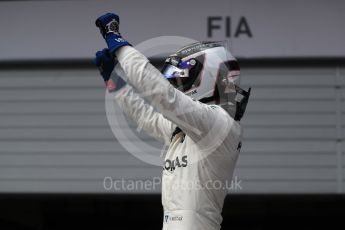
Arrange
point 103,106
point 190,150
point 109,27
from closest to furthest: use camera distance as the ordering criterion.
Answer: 1. point 109,27
2. point 190,150
3. point 103,106

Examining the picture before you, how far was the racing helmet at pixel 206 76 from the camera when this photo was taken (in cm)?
296

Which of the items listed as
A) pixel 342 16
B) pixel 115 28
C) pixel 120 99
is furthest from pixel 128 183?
pixel 115 28

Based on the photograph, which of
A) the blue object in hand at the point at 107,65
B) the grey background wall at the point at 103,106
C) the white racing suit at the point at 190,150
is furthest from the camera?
the grey background wall at the point at 103,106

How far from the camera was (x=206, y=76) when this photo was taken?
2.96 meters

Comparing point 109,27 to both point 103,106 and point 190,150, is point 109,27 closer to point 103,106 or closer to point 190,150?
point 190,150

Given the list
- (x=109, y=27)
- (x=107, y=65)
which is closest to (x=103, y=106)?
(x=107, y=65)

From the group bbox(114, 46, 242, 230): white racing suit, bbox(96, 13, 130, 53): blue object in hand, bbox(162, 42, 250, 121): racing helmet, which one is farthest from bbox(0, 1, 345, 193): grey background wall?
bbox(96, 13, 130, 53): blue object in hand

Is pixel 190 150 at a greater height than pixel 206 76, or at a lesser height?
lesser

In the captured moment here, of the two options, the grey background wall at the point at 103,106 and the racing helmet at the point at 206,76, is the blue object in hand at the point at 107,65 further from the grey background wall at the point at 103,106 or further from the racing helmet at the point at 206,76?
the grey background wall at the point at 103,106

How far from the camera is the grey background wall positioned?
234 inches

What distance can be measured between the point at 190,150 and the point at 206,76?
1.05 feet

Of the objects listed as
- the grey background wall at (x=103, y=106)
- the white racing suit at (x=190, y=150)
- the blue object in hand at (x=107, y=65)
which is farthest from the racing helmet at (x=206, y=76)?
the grey background wall at (x=103, y=106)

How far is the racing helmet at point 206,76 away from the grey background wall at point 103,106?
2.89m

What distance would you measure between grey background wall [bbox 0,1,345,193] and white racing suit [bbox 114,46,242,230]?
3073 mm
